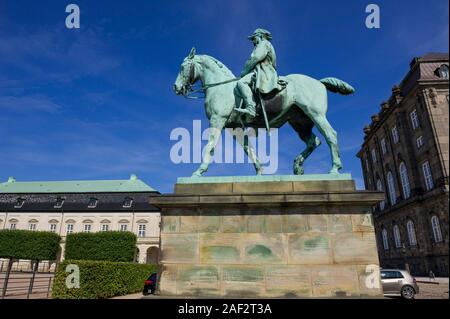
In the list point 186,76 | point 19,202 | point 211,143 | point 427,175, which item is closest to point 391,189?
point 427,175

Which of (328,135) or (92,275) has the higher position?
(328,135)

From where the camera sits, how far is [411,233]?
41.5 meters

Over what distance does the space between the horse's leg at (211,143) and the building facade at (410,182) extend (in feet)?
97.2

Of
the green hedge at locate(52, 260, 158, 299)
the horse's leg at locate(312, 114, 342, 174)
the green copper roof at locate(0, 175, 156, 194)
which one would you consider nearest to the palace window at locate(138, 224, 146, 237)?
the green copper roof at locate(0, 175, 156, 194)

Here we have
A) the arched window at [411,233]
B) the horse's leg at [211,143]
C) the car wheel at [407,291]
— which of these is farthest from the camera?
the arched window at [411,233]

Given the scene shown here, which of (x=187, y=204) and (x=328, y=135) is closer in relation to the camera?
(x=187, y=204)

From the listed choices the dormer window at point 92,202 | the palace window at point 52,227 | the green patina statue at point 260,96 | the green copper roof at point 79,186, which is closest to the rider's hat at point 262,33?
the green patina statue at point 260,96

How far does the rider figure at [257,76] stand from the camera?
24.7 ft

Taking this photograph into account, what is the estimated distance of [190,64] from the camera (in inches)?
331

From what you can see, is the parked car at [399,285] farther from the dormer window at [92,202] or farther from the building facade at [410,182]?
the dormer window at [92,202]
